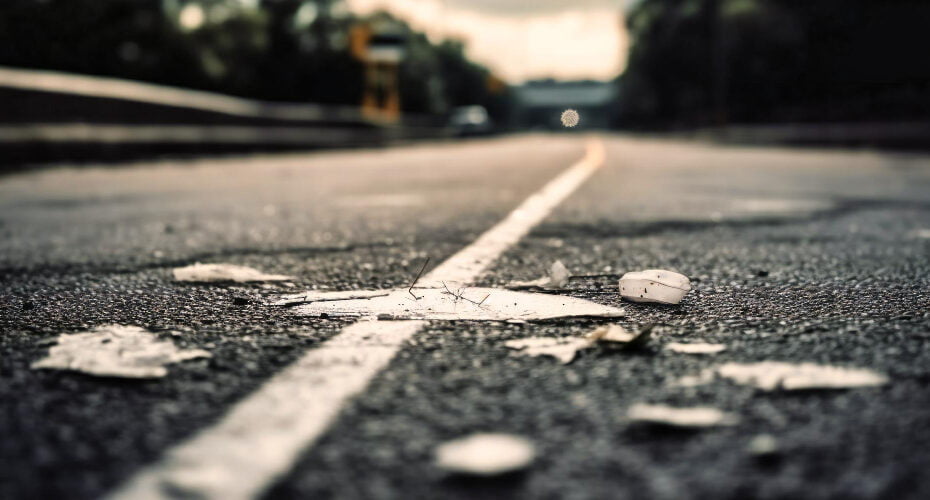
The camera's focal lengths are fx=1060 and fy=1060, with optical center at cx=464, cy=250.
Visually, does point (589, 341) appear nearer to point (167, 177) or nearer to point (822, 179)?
point (822, 179)

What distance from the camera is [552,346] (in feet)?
7.22

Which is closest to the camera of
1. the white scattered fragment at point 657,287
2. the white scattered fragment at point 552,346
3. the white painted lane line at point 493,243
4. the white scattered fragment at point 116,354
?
the white scattered fragment at point 116,354

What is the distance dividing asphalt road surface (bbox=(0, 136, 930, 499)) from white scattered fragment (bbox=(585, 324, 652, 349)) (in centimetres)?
5

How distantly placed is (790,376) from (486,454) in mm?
714

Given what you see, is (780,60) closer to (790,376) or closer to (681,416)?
(790,376)

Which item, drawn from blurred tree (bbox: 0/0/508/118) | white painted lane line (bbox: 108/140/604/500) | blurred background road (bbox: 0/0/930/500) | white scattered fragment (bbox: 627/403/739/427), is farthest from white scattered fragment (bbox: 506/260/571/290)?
blurred tree (bbox: 0/0/508/118)

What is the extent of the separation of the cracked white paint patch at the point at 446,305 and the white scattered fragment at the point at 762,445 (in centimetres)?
103

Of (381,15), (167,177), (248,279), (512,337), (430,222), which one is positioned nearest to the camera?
(512,337)

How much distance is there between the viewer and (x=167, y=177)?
10.9 metres

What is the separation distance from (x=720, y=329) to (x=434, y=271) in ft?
4.04

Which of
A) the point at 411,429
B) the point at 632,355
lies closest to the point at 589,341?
the point at 632,355

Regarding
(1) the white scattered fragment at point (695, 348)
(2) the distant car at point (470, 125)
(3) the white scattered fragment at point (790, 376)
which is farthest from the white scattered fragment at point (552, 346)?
(2) the distant car at point (470, 125)

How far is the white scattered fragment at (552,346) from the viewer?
6.93 ft

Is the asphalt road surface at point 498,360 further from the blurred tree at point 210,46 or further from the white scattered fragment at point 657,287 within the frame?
the blurred tree at point 210,46
